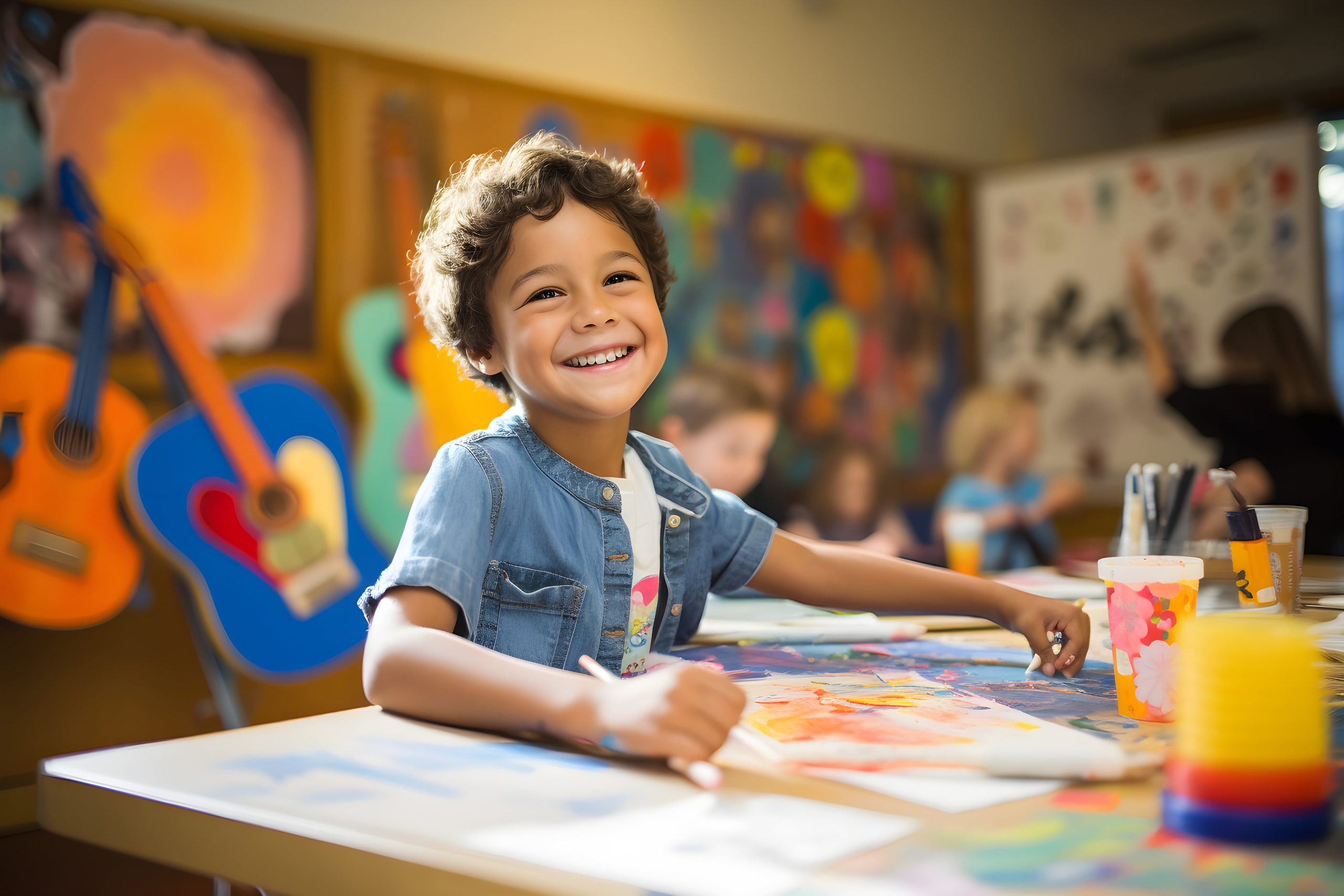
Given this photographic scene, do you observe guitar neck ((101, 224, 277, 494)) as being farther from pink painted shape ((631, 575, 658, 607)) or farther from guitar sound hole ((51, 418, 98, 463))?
pink painted shape ((631, 575, 658, 607))

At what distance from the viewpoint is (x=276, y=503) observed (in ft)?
7.22

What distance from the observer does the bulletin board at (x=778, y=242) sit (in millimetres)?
2398

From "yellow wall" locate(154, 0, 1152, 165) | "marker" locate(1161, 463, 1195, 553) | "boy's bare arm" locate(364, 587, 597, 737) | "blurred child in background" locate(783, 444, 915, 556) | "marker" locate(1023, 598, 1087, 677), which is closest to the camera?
"boy's bare arm" locate(364, 587, 597, 737)

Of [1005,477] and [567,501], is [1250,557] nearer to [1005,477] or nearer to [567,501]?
[567,501]

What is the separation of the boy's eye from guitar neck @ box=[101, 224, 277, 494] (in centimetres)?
143

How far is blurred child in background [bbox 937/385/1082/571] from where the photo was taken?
277 centimetres

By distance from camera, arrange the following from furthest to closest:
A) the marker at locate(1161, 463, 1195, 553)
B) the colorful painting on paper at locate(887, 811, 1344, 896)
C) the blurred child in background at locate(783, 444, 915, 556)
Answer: the blurred child in background at locate(783, 444, 915, 556)
the marker at locate(1161, 463, 1195, 553)
the colorful painting on paper at locate(887, 811, 1344, 896)

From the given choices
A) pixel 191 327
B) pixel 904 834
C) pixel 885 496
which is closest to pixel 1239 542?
pixel 904 834

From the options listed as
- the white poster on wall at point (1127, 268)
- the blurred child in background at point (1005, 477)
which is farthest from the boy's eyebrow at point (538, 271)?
the white poster on wall at point (1127, 268)

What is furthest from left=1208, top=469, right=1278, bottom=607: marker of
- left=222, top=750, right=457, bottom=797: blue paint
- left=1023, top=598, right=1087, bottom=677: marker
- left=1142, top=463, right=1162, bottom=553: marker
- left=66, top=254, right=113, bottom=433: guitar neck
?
left=66, top=254, right=113, bottom=433: guitar neck

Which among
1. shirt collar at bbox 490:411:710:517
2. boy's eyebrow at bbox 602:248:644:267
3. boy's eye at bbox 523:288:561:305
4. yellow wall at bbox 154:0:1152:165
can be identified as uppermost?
yellow wall at bbox 154:0:1152:165

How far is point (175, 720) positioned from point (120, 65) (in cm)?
123

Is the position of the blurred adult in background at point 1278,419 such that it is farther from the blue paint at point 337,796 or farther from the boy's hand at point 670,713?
the blue paint at point 337,796

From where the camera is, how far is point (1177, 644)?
0.72m
